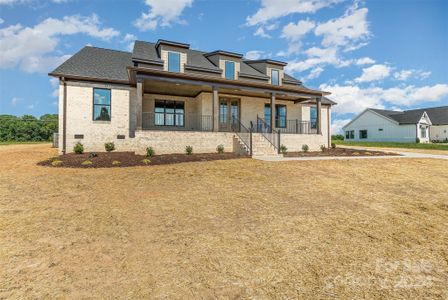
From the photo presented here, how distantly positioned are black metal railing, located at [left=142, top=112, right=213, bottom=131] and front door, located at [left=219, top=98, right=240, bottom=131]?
1316 mm

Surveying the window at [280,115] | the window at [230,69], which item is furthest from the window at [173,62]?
the window at [280,115]

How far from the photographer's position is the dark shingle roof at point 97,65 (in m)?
14.6

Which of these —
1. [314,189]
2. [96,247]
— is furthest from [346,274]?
[314,189]

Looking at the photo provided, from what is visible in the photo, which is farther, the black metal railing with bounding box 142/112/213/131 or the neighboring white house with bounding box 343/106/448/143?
the neighboring white house with bounding box 343/106/448/143

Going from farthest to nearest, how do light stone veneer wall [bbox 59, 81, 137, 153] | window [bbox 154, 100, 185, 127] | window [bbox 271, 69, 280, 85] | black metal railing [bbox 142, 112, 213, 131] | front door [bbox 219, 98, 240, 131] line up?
window [bbox 271, 69, 280, 85] → front door [bbox 219, 98, 240, 131] → window [bbox 154, 100, 185, 127] → black metal railing [bbox 142, 112, 213, 131] → light stone veneer wall [bbox 59, 81, 137, 153]

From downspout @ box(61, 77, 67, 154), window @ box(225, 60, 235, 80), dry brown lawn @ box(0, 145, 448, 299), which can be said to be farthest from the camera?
window @ box(225, 60, 235, 80)

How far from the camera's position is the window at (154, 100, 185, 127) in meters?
17.6

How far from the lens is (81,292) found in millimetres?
2678

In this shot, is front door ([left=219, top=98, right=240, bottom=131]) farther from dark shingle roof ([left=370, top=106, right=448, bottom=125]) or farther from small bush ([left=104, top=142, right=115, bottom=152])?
dark shingle roof ([left=370, top=106, right=448, bottom=125])

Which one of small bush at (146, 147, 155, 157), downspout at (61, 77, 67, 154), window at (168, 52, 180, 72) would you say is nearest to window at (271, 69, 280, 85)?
window at (168, 52, 180, 72)

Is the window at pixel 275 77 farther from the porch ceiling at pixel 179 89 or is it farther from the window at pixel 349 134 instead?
the window at pixel 349 134

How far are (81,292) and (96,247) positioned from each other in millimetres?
1082

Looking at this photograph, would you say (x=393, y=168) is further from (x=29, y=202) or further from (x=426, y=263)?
(x=29, y=202)

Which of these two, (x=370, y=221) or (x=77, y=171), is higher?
(x=77, y=171)
